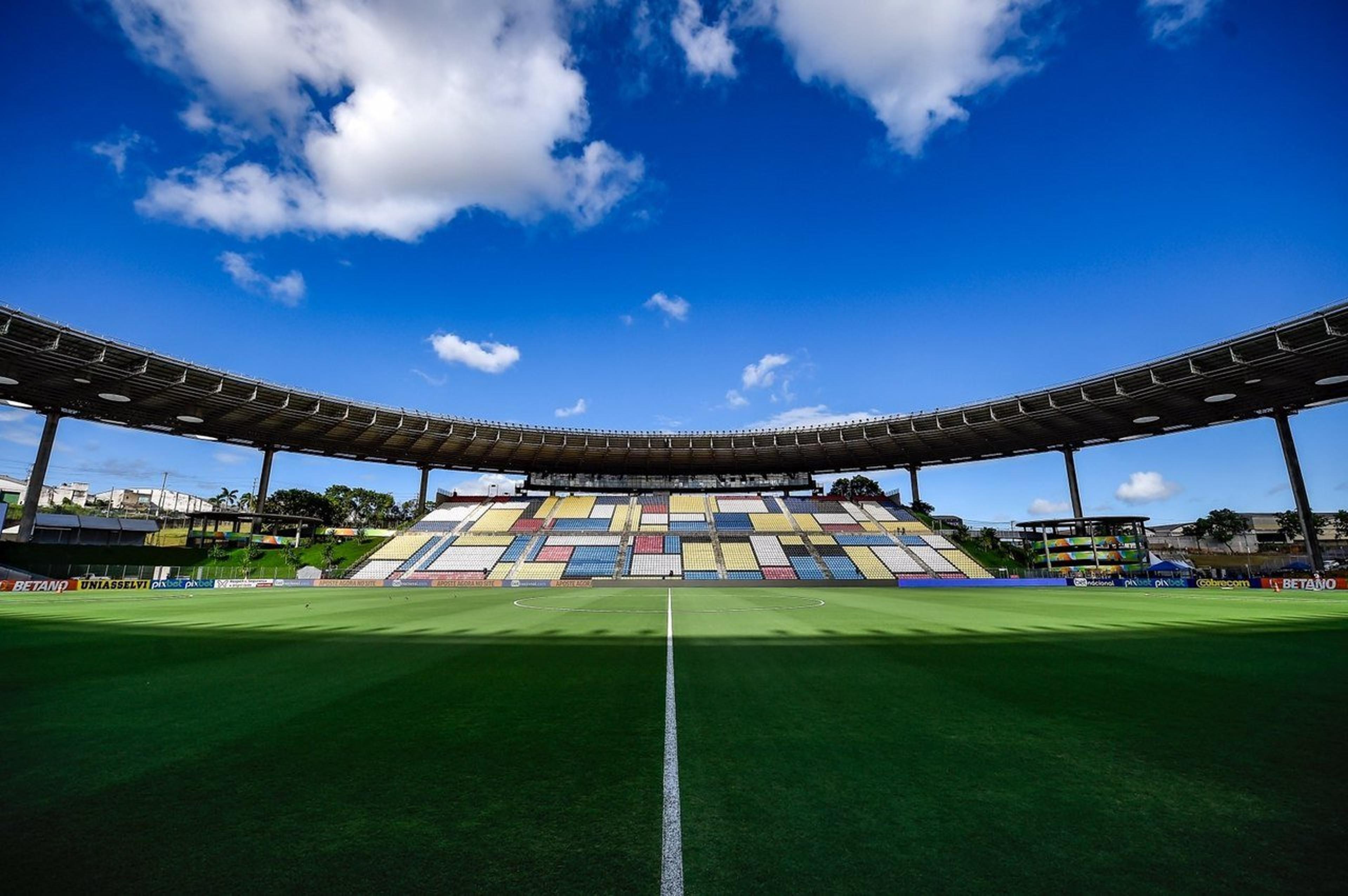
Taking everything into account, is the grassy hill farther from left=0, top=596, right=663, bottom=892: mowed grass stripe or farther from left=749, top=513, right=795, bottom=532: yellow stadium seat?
left=0, top=596, right=663, bottom=892: mowed grass stripe

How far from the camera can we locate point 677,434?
2473 inches

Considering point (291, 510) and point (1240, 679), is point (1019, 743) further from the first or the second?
point (291, 510)

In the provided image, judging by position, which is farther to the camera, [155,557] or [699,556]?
[699,556]

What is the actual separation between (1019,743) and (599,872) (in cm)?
393

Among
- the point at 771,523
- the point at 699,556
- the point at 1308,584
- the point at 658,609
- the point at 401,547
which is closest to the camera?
the point at 658,609

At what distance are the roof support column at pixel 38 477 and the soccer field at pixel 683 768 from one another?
49803 millimetres

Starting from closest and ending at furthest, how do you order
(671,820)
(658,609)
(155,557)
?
1. (671,820)
2. (658,609)
3. (155,557)

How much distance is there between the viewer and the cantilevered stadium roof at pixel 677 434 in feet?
118

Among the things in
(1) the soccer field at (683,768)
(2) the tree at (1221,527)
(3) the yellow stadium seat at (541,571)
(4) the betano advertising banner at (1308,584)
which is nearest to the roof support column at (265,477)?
(3) the yellow stadium seat at (541,571)

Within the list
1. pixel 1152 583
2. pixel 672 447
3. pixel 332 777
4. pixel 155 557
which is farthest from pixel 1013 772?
pixel 155 557

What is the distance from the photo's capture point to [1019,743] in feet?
15.9

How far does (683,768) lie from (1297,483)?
61.4 metres

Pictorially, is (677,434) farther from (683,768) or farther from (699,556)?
(683,768)

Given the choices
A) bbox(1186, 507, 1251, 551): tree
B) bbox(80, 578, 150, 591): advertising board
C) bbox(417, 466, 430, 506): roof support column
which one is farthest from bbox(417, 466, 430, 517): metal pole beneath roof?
bbox(1186, 507, 1251, 551): tree
